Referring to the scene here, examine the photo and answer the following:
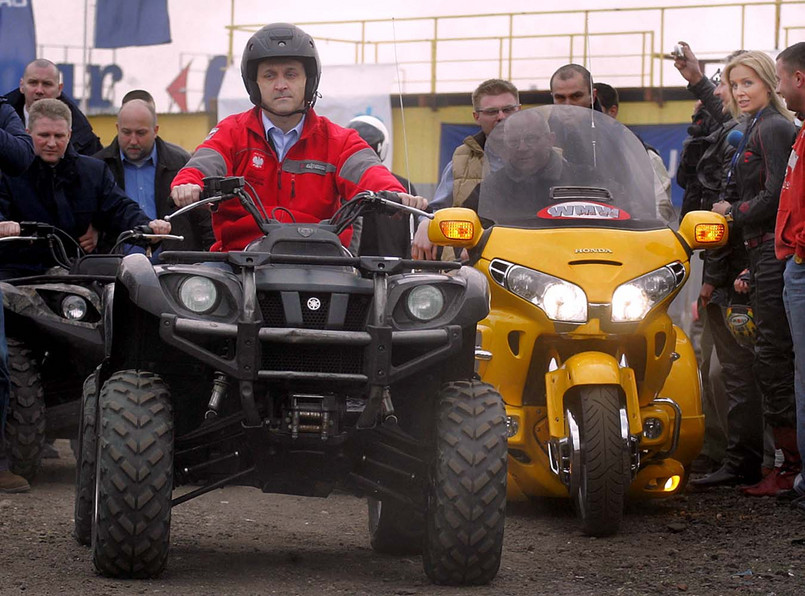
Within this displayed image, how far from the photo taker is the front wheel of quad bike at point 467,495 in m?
5.05

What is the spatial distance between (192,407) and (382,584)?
1010 mm

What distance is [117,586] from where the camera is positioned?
4.94 m

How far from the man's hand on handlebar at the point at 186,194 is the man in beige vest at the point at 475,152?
2.74 metres

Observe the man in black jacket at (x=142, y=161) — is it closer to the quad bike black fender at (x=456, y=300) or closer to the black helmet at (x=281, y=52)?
the black helmet at (x=281, y=52)

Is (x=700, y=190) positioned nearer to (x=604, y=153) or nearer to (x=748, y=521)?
(x=604, y=153)

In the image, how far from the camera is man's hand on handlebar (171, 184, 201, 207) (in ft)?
18.3

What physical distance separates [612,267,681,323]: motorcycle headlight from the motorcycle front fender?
9.2 inches

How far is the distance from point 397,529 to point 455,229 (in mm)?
1466

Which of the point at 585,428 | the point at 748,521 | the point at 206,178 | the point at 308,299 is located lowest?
the point at 748,521

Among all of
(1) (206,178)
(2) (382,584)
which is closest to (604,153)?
(1) (206,178)

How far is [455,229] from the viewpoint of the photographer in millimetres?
6770

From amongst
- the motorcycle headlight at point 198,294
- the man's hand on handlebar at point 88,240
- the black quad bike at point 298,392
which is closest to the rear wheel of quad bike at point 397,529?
the black quad bike at point 298,392

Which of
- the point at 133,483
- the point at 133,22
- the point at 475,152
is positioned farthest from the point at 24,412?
the point at 133,22

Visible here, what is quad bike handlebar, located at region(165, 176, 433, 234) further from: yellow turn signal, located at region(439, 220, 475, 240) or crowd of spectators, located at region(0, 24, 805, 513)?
yellow turn signal, located at region(439, 220, 475, 240)
